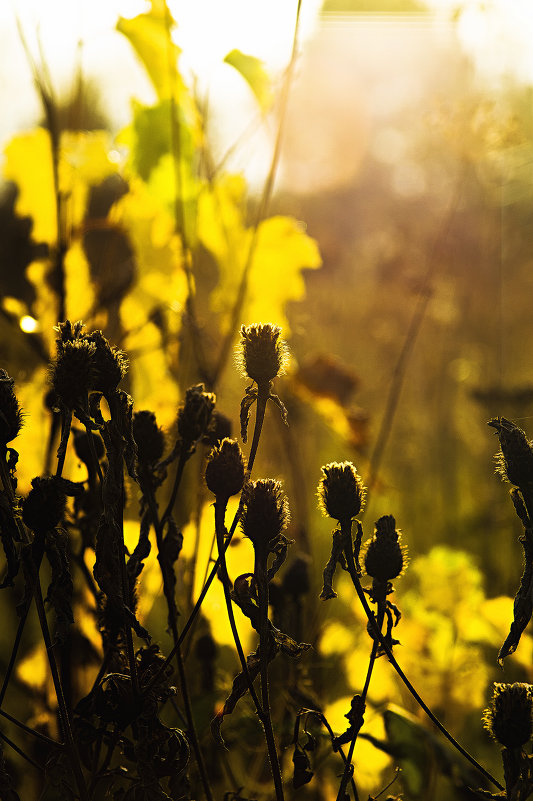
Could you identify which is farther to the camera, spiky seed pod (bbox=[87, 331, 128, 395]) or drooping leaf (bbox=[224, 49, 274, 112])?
drooping leaf (bbox=[224, 49, 274, 112])

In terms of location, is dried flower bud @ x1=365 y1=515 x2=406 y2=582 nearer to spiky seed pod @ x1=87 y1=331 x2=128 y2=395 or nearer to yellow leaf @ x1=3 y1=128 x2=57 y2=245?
spiky seed pod @ x1=87 y1=331 x2=128 y2=395

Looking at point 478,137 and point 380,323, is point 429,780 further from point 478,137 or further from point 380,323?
point 380,323

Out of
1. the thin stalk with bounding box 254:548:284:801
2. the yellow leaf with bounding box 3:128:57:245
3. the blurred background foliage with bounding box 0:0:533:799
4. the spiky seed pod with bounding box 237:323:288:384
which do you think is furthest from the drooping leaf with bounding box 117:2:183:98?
the thin stalk with bounding box 254:548:284:801

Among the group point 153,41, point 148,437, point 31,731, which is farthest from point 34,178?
point 31,731

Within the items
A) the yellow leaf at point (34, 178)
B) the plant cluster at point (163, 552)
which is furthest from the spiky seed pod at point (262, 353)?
the yellow leaf at point (34, 178)

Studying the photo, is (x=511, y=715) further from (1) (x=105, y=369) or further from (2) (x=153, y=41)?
(2) (x=153, y=41)

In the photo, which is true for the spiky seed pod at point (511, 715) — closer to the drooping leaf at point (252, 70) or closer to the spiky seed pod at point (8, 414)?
the spiky seed pod at point (8, 414)
